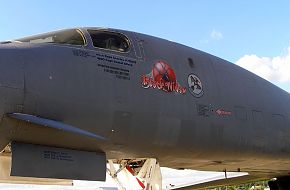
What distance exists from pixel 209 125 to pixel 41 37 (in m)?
3.29

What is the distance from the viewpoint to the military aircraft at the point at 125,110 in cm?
532

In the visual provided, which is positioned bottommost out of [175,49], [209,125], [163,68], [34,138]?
[34,138]

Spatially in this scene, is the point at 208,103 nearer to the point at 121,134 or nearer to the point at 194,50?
the point at 194,50

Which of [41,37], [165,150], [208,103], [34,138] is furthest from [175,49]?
[34,138]

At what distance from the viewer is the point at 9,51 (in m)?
5.26

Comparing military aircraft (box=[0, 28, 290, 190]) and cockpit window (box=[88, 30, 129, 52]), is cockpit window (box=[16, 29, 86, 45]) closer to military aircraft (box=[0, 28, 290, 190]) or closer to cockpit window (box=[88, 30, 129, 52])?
military aircraft (box=[0, 28, 290, 190])

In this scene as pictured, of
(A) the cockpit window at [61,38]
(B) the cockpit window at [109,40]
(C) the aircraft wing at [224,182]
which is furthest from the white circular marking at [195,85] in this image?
(C) the aircraft wing at [224,182]

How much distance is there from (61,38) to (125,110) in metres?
1.48

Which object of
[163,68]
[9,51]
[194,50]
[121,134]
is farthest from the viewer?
[194,50]

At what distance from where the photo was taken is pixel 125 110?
20.5 ft

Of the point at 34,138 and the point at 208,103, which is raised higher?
the point at 208,103

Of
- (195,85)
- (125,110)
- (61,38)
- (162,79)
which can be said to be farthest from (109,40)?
(195,85)

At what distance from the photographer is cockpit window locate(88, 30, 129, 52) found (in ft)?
21.6

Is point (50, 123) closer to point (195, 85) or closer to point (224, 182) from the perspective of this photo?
point (195, 85)
